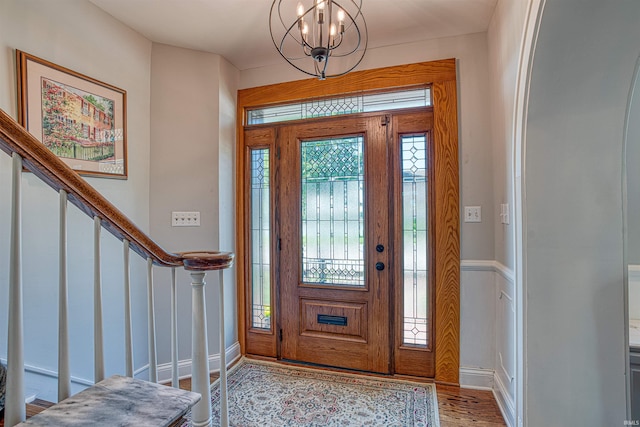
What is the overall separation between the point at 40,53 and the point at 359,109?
2.07 m

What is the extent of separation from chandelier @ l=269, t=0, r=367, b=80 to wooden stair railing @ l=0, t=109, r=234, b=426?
1.12 m

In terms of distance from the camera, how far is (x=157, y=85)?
246 cm

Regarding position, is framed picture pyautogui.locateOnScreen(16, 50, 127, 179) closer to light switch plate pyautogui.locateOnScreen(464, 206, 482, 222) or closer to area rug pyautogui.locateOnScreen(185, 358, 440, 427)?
area rug pyautogui.locateOnScreen(185, 358, 440, 427)

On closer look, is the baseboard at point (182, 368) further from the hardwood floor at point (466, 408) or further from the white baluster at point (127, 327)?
the white baluster at point (127, 327)

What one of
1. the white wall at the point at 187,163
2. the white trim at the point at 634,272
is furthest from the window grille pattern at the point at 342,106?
the white trim at the point at 634,272

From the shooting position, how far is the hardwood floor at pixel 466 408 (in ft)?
6.20

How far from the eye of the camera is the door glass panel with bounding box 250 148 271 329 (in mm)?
2770

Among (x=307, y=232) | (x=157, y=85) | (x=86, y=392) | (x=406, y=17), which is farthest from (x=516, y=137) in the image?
(x=157, y=85)

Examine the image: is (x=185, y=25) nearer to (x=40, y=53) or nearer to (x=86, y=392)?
(x=40, y=53)

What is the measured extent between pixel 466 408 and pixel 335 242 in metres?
1.44

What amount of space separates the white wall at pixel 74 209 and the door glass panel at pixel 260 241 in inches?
33.9

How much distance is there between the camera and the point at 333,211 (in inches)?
101

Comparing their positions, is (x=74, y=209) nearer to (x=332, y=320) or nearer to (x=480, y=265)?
(x=332, y=320)

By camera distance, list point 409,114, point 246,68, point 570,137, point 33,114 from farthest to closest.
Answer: point 246,68 → point 409,114 → point 33,114 → point 570,137
